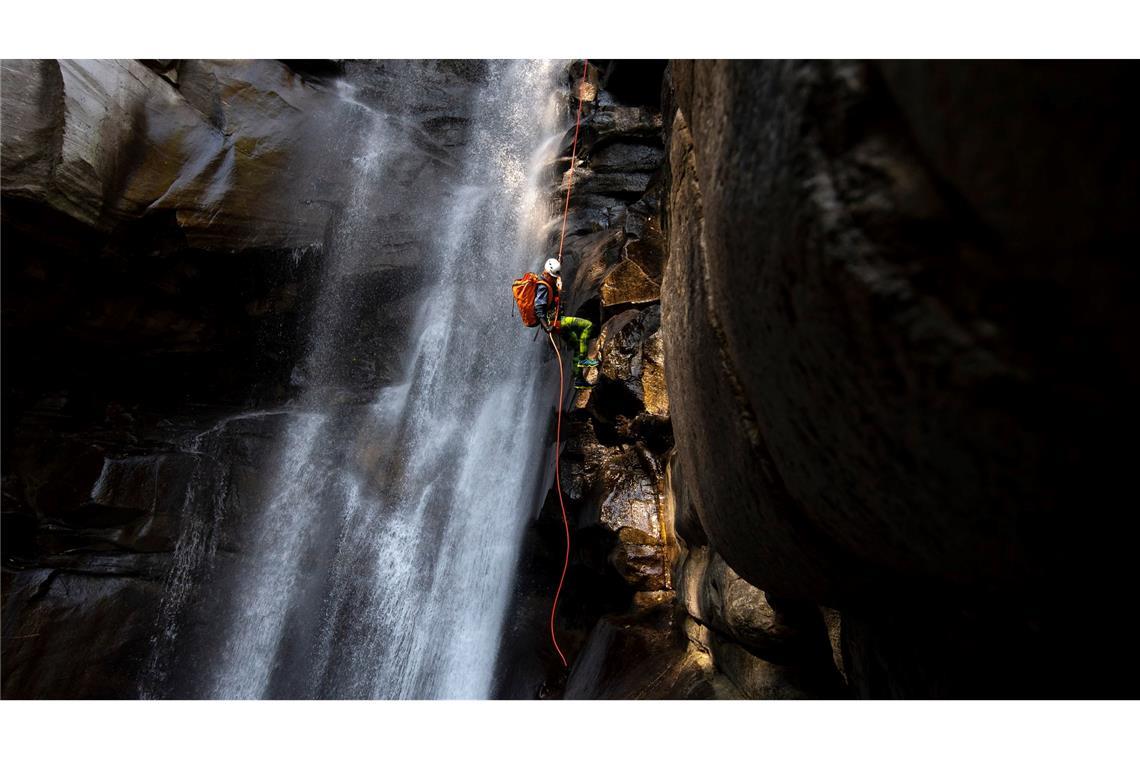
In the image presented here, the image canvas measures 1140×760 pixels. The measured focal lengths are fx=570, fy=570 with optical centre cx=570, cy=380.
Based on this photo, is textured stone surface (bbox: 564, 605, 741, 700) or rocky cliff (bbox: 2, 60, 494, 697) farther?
rocky cliff (bbox: 2, 60, 494, 697)

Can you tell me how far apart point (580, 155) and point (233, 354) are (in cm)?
720

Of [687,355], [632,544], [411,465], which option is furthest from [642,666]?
[411,465]

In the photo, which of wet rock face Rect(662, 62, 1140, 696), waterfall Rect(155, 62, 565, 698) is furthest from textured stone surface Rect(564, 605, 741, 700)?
wet rock face Rect(662, 62, 1140, 696)

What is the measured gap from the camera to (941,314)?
3.56 feet

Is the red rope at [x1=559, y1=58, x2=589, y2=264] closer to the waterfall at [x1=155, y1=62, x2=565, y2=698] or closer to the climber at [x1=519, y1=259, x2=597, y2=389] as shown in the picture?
the waterfall at [x1=155, y1=62, x2=565, y2=698]

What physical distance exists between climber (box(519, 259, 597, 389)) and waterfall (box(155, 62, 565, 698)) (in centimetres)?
121

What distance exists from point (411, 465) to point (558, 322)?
3.75m

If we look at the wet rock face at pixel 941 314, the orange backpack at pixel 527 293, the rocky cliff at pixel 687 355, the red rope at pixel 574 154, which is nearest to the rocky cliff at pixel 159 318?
the rocky cliff at pixel 687 355

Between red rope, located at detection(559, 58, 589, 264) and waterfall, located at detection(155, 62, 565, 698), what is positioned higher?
red rope, located at detection(559, 58, 589, 264)

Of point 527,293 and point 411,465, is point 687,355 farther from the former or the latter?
point 411,465

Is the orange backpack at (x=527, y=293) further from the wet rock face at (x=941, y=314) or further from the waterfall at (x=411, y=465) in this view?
the wet rock face at (x=941, y=314)

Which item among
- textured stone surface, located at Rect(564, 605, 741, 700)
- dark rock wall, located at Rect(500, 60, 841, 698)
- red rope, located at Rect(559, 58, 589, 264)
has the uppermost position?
red rope, located at Rect(559, 58, 589, 264)

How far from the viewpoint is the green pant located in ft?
23.9

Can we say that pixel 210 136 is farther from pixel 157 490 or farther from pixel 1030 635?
pixel 1030 635
